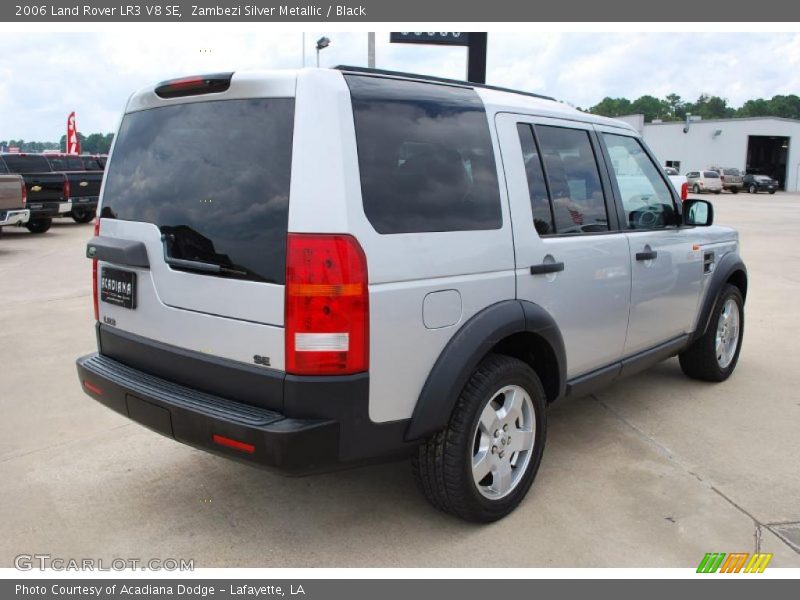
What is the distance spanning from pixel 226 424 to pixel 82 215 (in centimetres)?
1990

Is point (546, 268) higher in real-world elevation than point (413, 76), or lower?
lower

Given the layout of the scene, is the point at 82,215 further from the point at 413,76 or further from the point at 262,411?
the point at 262,411

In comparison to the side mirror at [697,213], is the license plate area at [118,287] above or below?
→ below

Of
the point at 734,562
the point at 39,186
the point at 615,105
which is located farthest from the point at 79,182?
the point at 615,105

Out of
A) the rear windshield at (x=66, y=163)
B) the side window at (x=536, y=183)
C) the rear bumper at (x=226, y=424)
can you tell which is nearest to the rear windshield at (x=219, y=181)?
the rear bumper at (x=226, y=424)

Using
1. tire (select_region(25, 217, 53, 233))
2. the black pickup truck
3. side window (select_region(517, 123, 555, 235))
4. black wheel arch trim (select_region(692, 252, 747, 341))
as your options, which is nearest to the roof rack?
side window (select_region(517, 123, 555, 235))

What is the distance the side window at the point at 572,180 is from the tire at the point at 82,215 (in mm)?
18705

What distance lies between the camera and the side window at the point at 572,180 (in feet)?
11.4

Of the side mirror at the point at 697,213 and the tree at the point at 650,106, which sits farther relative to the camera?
the tree at the point at 650,106

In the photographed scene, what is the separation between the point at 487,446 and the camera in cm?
307

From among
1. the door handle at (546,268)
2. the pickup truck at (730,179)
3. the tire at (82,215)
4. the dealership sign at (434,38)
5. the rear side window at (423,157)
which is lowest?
the tire at (82,215)

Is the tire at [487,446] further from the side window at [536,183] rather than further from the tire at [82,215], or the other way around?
the tire at [82,215]
